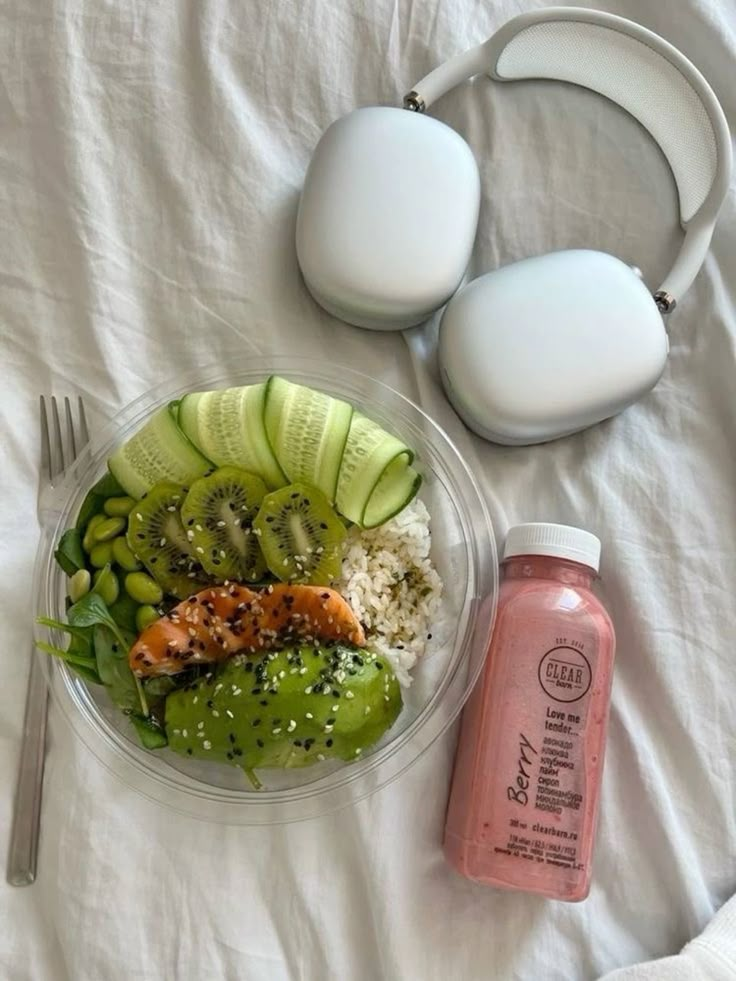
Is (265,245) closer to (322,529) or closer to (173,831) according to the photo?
(322,529)

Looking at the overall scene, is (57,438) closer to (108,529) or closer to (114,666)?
(108,529)

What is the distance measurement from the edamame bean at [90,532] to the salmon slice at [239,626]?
0.10 metres

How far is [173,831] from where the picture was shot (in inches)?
34.1

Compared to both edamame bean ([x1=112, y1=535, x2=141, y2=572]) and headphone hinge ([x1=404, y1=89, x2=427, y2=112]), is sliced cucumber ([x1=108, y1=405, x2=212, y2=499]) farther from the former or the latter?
headphone hinge ([x1=404, y1=89, x2=427, y2=112])

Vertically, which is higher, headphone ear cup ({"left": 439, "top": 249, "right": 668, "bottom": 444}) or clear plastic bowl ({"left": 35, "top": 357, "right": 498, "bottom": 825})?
headphone ear cup ({"left": 439, "top": 249, "right": 668, "bottom": 444})

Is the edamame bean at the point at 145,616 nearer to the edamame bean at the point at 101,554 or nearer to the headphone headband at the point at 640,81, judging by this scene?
the edamame bean at the point at 101,554

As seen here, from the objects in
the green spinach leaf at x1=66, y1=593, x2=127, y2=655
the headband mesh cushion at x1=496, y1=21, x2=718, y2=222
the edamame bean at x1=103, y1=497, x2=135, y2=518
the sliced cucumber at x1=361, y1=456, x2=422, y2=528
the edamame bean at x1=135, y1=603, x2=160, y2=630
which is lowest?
the edamame bean at x1=135, y1=603, x2=160, y2=630

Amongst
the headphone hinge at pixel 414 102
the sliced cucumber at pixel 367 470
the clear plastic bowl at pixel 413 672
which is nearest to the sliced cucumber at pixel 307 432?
the sliced cucumber at pixel 367 470

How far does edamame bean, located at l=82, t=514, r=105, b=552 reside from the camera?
83cm

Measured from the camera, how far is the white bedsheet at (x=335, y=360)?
0.86 m

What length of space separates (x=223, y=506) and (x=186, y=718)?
179mm

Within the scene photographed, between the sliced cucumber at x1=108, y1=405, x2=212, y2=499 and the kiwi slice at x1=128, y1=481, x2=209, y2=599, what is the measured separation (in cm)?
1

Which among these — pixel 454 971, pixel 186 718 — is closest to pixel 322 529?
pixel 186 718

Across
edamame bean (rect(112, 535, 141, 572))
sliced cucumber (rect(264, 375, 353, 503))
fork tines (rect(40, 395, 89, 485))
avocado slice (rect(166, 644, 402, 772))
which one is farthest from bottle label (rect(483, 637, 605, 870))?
fork tines (rect(40, 395, 89, 485))
